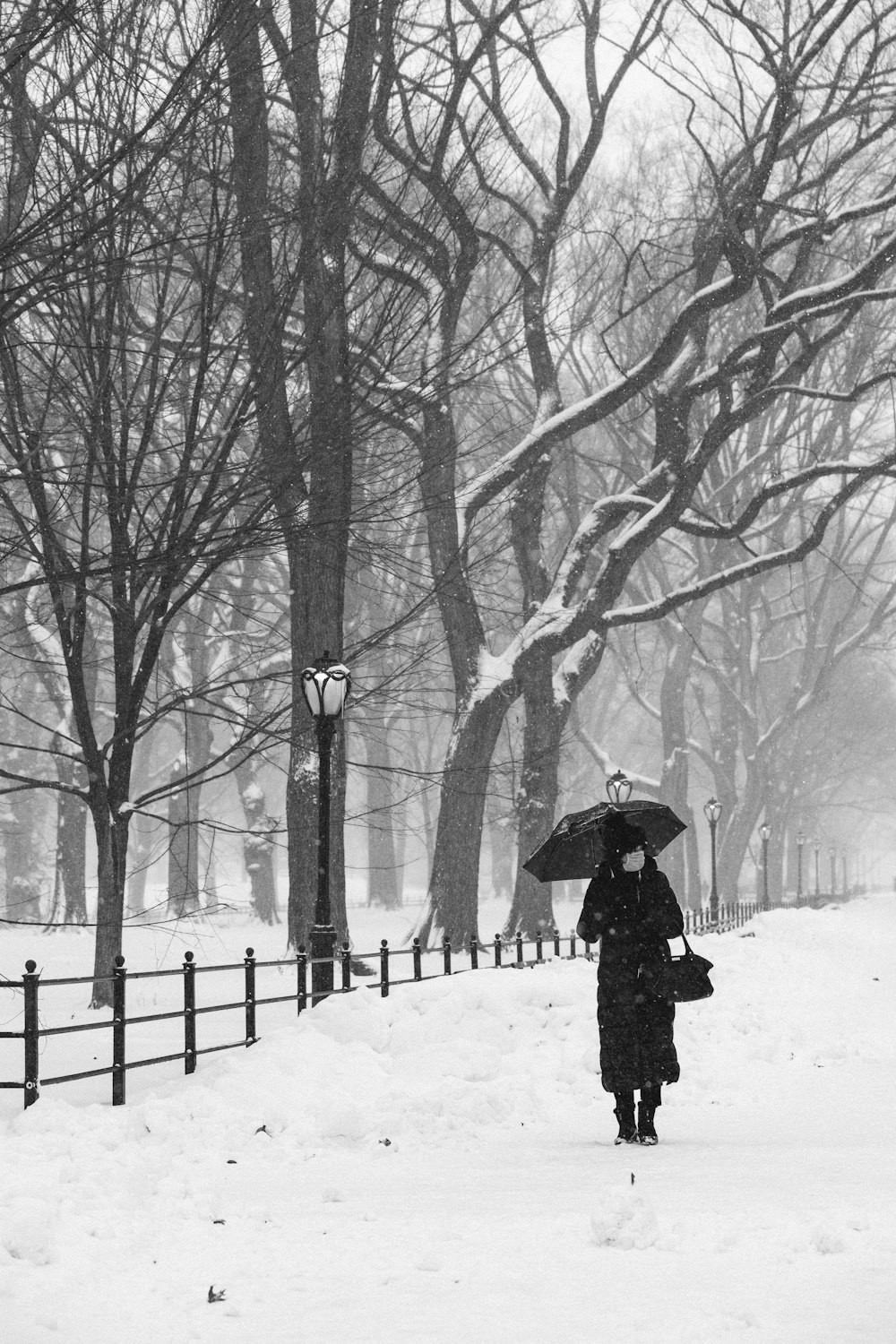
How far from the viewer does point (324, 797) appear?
12.8 m

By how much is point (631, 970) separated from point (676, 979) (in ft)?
0.87

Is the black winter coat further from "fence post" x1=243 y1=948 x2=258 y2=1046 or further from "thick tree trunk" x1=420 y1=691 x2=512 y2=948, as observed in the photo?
"thick tree trunk" x1=420 y1=691 x2=512 y2=948

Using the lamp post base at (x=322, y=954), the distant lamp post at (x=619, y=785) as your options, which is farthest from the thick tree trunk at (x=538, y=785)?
the lamp post base at (x=322, y=954)

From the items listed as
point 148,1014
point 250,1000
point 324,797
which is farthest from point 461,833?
point 250,1000

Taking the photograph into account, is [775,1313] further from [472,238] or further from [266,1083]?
[472,238]

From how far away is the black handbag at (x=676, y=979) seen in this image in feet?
28.6

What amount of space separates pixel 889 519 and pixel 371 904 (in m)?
19.2

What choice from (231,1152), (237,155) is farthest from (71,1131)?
(237,155)

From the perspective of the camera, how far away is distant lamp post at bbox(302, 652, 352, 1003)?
12992 millimetres

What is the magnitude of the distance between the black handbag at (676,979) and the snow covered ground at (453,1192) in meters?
0.85

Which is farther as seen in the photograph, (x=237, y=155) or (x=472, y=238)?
(x=472, y=238)

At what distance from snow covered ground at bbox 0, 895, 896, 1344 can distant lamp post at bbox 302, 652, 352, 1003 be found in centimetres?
81

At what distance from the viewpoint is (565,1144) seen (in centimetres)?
882

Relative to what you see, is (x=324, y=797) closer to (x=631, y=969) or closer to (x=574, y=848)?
(x=574, y=848)
